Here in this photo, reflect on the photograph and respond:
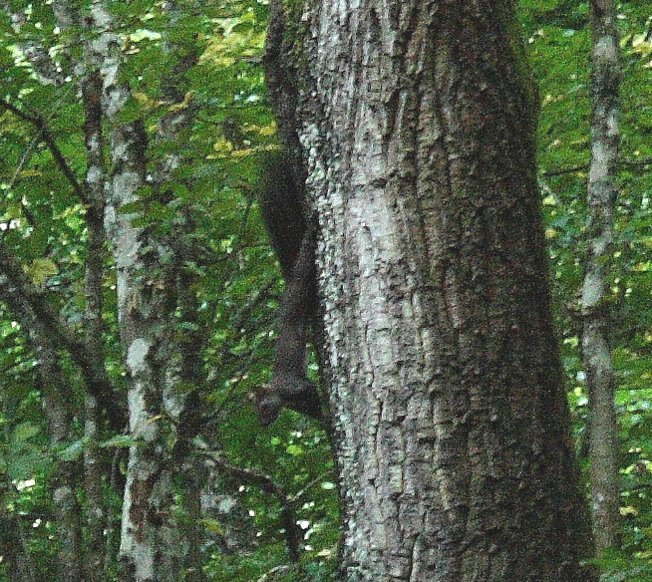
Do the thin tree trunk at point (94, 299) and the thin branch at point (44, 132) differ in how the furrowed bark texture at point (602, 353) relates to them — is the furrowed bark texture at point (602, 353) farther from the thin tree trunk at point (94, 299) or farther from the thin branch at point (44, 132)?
the thin branch at point (44, 132)

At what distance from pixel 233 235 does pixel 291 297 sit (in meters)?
2.37

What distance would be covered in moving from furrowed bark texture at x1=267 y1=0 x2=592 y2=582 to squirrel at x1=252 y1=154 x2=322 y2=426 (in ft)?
0.34

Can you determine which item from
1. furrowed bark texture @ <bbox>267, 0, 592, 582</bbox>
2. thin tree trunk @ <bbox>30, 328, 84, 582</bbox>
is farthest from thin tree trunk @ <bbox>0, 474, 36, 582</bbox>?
furrowed bark texture @ <bbox>267, 0, 592, 582</bbox>

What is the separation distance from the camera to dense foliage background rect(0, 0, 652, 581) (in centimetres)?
331

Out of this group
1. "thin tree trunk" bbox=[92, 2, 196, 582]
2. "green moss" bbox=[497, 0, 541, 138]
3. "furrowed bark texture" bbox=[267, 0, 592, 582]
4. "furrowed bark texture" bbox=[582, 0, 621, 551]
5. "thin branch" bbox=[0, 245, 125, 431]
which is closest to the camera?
"furrowed bark texture" bbox=[267, 0, 592, 582]

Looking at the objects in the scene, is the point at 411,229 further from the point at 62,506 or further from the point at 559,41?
the point at 559,41

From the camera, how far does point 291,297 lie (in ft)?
6.22

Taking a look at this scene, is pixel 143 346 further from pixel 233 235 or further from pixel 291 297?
pixel 233 235

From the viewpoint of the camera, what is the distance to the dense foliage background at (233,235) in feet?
10.9

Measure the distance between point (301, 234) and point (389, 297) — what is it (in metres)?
0.41

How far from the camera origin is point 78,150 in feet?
14.3

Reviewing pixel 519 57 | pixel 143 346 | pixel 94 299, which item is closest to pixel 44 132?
pixel 94 299

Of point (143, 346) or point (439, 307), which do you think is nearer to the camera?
point (439, 307)

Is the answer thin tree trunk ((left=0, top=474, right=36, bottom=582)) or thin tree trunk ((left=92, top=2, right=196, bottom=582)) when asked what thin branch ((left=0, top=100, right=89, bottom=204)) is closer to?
thin tree trunk ((left=92, top=2, right=196, bottom=582))
